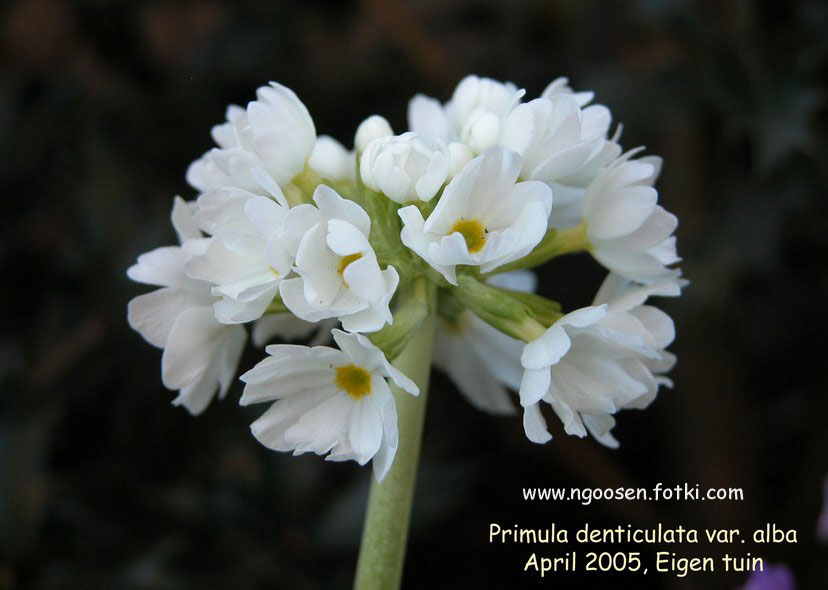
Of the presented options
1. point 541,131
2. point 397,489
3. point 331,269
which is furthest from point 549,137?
point 397,489

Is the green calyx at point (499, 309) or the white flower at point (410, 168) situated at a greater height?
the white flower at point (410, 168)

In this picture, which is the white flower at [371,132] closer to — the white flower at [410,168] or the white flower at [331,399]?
the white flower at [410,168]

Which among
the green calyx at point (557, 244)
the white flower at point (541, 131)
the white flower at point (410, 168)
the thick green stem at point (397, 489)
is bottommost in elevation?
the thick green stem at point (397, 489)

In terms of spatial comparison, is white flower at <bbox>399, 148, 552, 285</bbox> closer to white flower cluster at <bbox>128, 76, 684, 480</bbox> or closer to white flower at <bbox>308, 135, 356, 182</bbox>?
white flower cluster at <bbox>128, 76, 684, 480</bbox>

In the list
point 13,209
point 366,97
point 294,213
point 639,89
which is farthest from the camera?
point 366,97

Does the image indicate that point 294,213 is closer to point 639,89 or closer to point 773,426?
point 639,89

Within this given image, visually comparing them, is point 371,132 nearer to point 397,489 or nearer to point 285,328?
point 285,328

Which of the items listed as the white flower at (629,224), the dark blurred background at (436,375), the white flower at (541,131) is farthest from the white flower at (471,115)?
the dark blurred background at (436,375)

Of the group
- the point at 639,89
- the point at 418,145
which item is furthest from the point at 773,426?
the point at 418,145
